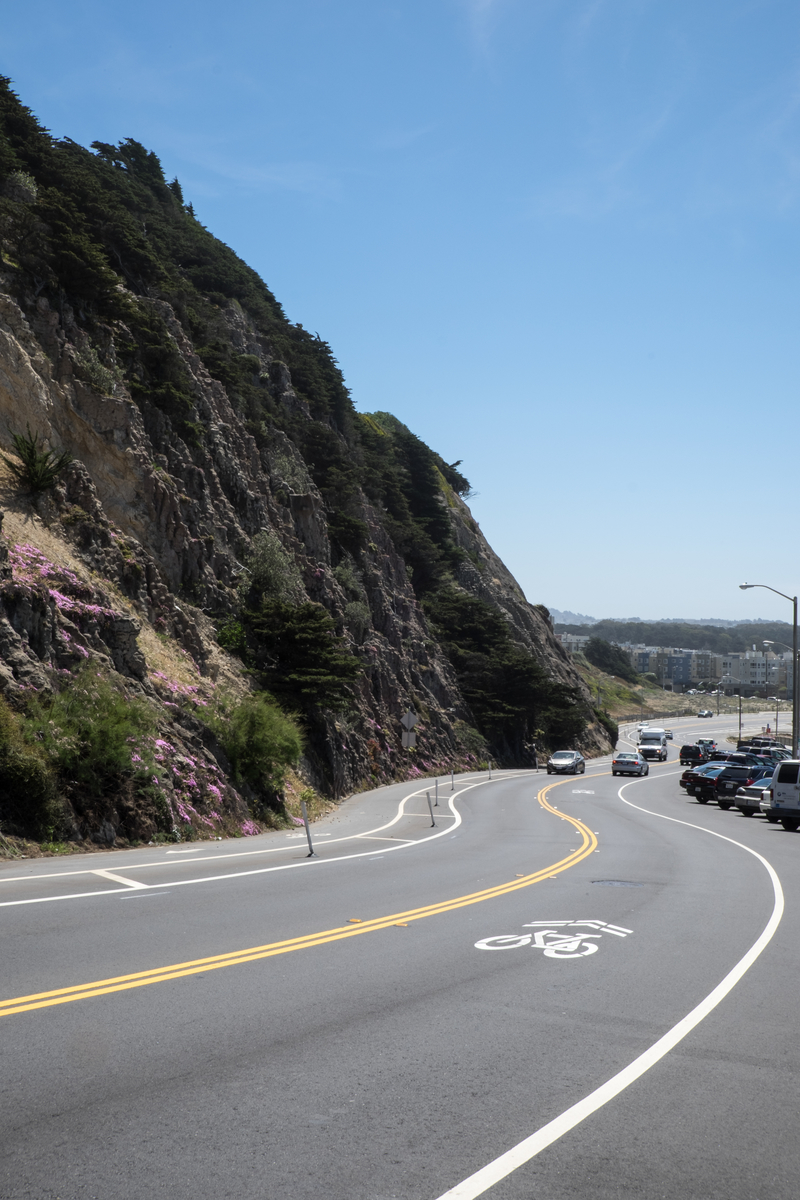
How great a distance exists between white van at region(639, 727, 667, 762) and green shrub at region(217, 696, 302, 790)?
160 feet

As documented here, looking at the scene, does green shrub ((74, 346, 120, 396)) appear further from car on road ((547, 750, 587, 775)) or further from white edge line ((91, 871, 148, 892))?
car on road ((547, 750, 587, 775))

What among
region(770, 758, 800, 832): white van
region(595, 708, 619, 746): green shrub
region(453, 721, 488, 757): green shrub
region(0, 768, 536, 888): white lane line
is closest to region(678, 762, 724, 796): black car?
region(770, 758, 800, 832): white van

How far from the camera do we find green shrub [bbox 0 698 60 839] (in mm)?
14320

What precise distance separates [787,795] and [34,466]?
22.5m

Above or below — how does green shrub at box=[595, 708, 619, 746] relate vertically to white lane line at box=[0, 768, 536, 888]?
below

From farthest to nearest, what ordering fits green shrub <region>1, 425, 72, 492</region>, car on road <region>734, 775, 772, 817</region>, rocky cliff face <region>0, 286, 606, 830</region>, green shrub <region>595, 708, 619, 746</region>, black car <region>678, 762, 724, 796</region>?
green shrub <region>595, 708, 619, 746</region>
black car <region>678, 762, 724, 796</region>
car on road <region>734, 775, 772, 817</region>
green shrub <region>1, 425, 72, 492</region>
rocky cliff face <region>0, 286, 606, 830</region>

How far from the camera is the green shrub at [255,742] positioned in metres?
22.8

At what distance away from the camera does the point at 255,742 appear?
23.0 m

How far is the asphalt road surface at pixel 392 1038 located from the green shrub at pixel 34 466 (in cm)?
1518

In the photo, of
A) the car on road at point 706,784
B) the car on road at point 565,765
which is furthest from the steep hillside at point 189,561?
the car on road at point 706,784

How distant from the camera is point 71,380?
3011 centimetres

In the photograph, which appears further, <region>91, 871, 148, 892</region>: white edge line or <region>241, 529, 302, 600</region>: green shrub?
<region>241, 529, 302, 600</region>: green shrub

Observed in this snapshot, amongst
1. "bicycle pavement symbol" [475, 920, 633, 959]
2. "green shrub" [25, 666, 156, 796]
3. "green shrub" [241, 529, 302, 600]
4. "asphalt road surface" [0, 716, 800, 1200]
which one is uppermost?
"green shrub" [241, 529, 302, 600]

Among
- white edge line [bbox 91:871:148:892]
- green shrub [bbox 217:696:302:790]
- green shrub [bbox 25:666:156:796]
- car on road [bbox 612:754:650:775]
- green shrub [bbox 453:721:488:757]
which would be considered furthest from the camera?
green shrub [bbox 453:721:488:757]
